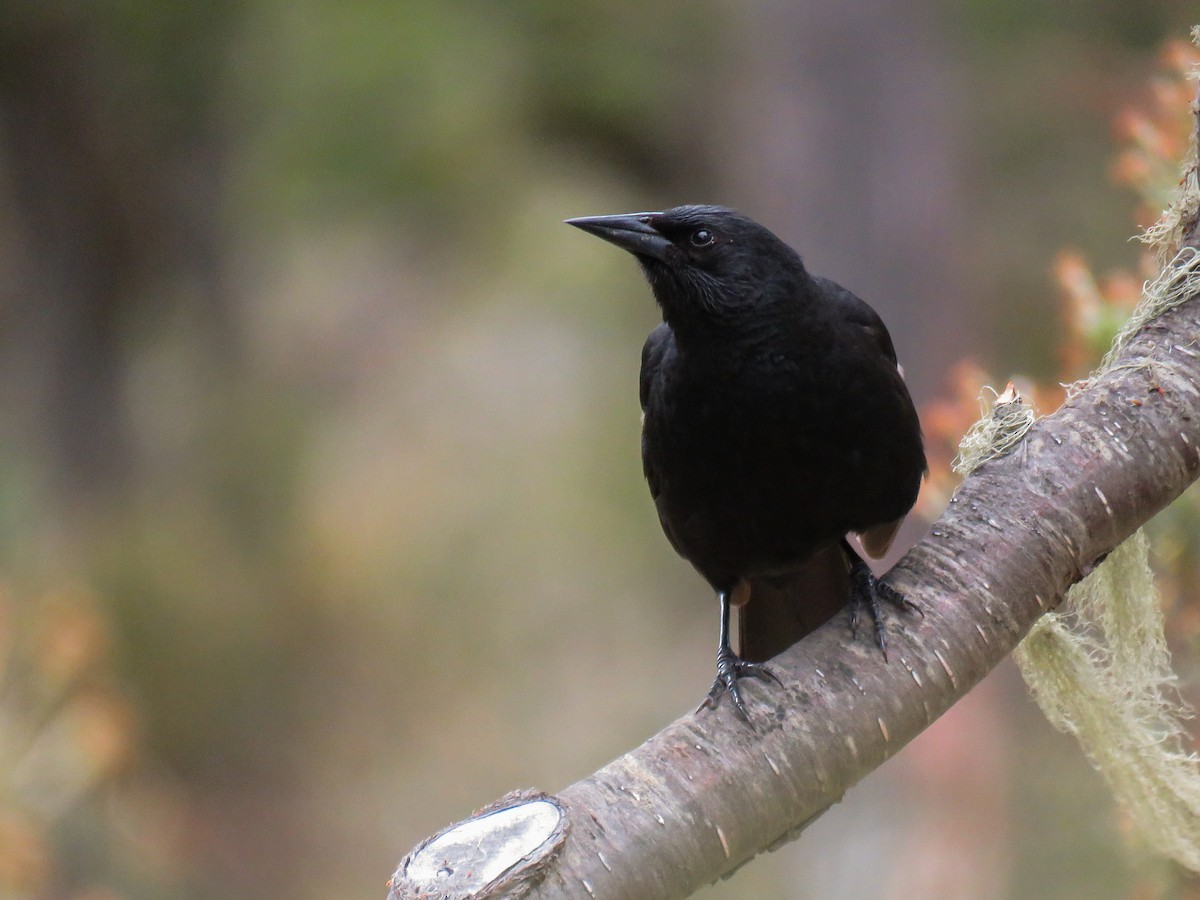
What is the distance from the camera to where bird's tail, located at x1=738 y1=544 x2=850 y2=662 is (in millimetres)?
3109

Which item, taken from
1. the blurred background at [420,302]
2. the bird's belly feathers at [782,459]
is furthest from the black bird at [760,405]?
the blurred background at [420,302]

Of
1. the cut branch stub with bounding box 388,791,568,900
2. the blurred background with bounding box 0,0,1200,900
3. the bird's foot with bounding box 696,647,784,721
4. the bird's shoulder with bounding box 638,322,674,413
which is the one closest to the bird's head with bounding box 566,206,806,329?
the bird's shoulder with bounding box 638,322,674,413

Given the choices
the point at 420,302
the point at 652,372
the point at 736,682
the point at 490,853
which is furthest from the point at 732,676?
the point at 420,302

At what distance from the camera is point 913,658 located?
7.43 feet

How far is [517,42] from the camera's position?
7395 millimetres

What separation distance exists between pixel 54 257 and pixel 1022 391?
6360mm

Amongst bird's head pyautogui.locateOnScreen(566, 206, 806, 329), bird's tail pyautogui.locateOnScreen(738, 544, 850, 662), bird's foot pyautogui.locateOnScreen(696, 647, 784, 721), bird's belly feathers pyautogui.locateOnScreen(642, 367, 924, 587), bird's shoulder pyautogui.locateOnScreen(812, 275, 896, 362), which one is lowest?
bird's foot pyautogui.locateOnScreen(696, 647, 784, 721)

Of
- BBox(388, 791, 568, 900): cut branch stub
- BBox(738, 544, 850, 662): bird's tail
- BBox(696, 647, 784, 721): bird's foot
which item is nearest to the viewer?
BBox(388, 791, 568, 900): cut branch stub

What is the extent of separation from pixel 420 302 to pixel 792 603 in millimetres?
6717

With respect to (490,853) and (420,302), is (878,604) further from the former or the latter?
(420,302)

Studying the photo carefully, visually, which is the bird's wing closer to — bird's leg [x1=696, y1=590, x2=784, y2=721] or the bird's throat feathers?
the bird's throat feathers

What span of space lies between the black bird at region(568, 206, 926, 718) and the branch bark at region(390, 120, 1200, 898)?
35cm

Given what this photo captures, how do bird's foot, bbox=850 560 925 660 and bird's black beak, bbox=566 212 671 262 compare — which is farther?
bird's black beak, bbox=566 212 671 262

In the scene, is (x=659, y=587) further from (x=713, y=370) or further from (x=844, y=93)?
(x=713, y=370)
